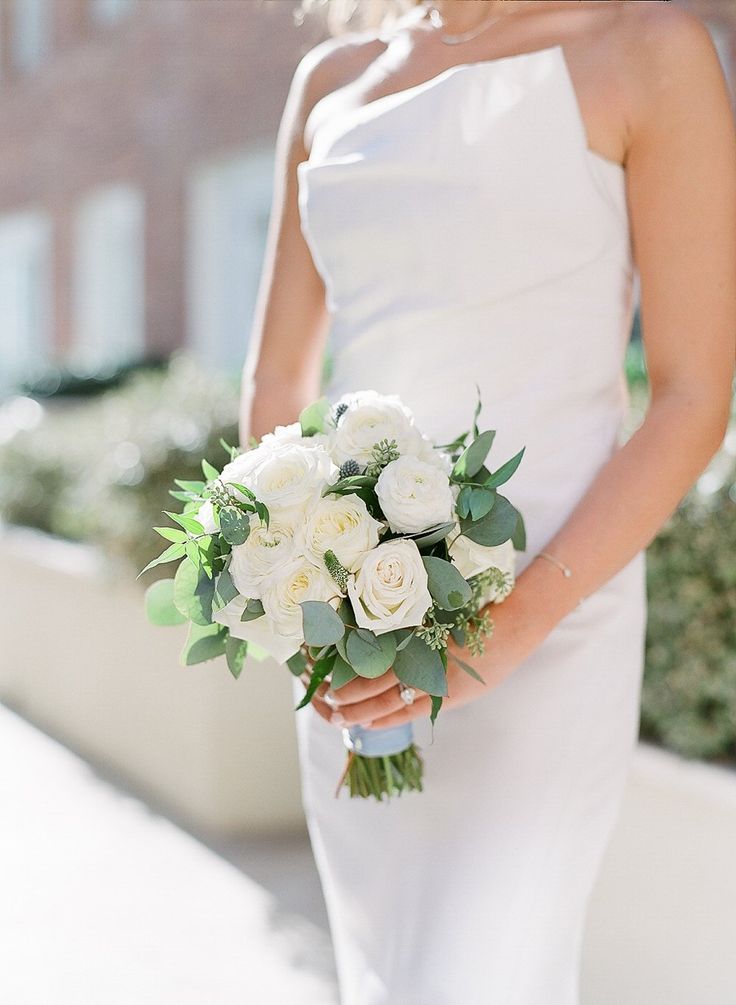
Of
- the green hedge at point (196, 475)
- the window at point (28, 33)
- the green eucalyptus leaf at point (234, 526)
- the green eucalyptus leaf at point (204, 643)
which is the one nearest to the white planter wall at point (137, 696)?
the green hedge at point (196, 475)

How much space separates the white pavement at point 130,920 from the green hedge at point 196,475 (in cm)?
111

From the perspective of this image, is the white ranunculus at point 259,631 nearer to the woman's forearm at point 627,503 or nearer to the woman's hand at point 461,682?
the woman's hand at point 461,682

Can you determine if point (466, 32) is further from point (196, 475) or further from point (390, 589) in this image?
point (196, 475)

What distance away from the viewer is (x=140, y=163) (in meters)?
12.9

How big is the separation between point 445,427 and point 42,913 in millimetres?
2788

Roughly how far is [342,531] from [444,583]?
0.15 meters

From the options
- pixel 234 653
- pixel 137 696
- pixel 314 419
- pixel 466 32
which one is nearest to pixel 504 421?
pixel 314 419

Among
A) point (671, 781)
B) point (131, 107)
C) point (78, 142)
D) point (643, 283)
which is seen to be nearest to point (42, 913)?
point (671, 781)

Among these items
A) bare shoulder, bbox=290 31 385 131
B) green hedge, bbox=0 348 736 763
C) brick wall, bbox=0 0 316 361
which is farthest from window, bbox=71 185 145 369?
bare shoulder, bbox=290 31 385 131

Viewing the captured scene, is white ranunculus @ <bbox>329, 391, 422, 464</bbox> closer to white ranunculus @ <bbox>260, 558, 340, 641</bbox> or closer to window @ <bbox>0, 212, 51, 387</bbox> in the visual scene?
white ranunculus @ <bbox>260, 558, 340, 641</bbox>

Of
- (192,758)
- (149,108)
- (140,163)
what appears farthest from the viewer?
(140,163)

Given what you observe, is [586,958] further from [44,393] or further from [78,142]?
[78,142]

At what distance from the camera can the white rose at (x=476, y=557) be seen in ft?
5.32

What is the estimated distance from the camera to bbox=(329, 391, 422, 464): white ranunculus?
160 centimetres
